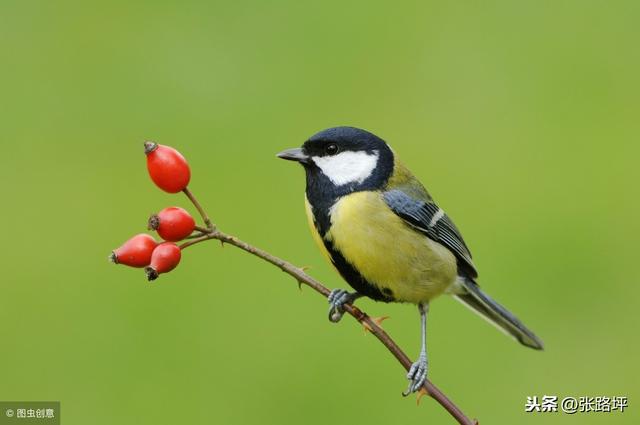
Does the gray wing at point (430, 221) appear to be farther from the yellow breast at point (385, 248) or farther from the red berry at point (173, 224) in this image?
the red berry at point (173, 224)

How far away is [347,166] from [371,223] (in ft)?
0.63

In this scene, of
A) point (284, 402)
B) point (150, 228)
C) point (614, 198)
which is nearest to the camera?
point (150, 228)

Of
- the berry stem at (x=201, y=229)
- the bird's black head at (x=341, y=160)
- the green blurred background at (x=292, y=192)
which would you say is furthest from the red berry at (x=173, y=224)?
the green blurred background at (x=292, y=192)

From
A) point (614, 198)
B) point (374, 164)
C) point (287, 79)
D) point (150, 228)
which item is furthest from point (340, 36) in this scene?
point (150, 228)

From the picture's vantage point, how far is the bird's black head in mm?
3160

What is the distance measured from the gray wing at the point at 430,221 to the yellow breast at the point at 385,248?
0.03 metres

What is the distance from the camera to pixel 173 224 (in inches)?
92.8

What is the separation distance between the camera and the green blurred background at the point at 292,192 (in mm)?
4816

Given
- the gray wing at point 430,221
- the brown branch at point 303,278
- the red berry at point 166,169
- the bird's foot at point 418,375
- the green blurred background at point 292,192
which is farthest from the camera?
the green blurred background at point 292,192

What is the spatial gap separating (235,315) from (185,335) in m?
0.30

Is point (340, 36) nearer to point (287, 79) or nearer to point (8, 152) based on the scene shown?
point (287, 79)

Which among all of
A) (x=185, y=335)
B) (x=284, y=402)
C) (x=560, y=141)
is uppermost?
(x=560, y=141)

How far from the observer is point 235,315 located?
5.23 m

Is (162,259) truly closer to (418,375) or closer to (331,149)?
(331,149)
